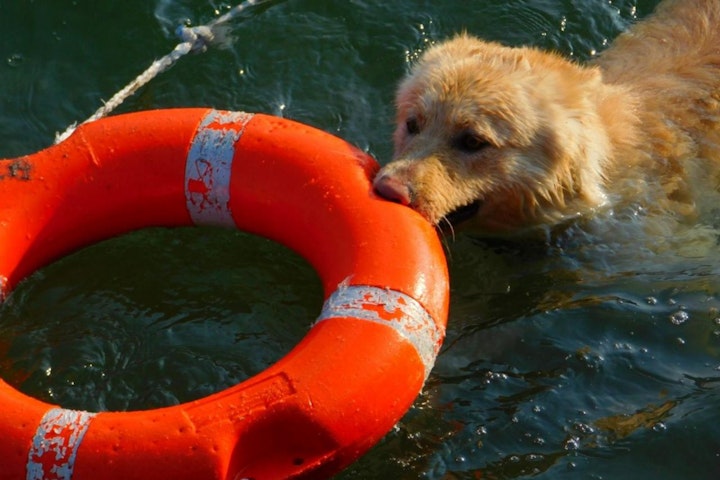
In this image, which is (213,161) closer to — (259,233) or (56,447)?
(259,233)

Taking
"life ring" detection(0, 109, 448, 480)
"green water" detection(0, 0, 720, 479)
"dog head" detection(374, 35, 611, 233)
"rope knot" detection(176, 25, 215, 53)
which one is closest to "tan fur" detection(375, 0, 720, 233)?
"dog head" detection(374, 35, 611, 233)

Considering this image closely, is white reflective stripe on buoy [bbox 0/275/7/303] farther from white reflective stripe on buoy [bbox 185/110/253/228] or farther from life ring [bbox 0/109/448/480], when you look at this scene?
white reflective stripe on buoy [bbox 185/110/253/228]

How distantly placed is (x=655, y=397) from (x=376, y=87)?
112 inches

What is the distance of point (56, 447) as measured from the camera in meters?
3.55

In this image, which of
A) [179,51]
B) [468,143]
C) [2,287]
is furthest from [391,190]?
[179,51]

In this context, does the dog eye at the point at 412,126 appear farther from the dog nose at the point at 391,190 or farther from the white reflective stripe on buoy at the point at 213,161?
the white reflective stripe on buoy at the point at 213,161

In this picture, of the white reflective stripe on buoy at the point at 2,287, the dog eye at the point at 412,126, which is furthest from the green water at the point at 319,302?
the dog eye at the point at 412,126

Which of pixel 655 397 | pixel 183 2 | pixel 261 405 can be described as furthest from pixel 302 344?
pixel 183 2

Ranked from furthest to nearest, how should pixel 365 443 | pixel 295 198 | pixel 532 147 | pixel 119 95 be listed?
pixel 119 95, pixel 532 147, pixel 295 198, pixel 365 443

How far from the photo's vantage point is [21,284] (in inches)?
201

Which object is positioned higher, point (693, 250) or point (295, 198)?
point (295, 198)

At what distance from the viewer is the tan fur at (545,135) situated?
16.2 feet

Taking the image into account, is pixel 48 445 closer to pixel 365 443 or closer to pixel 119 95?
pixel 365 443

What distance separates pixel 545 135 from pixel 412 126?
25.1 inches
